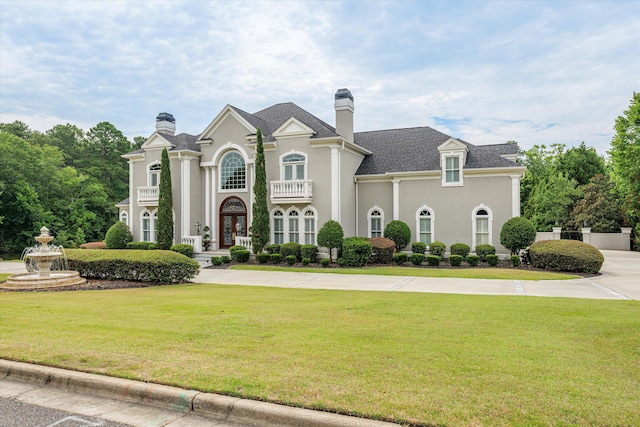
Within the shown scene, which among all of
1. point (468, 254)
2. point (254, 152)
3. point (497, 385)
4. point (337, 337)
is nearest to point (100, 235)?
point (254, 152)

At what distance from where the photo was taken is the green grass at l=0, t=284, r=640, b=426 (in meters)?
4.21

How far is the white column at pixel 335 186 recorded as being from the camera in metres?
23.3

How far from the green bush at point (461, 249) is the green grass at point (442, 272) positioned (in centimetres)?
241

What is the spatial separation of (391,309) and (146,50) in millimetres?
14864

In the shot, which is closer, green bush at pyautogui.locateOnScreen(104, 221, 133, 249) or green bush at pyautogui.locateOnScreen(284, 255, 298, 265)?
green bush at pyautogui.locateOnScreen(284, 255, 298, 265)

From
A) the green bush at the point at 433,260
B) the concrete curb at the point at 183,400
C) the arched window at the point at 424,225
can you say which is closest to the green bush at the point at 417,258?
the green bush at the point at 433,260

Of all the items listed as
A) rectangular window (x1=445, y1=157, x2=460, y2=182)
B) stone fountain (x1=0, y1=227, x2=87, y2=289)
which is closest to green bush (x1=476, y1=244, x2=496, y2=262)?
rectangular window (x1=445, y1=157, x2=460, y2=182)

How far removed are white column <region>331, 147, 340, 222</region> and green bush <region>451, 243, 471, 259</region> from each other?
620cm

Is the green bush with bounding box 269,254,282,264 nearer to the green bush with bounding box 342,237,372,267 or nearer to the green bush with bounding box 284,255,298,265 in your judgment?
the green bush with bounding box 284,255,298,265

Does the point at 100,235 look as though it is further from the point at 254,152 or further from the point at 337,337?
the point at 337,337

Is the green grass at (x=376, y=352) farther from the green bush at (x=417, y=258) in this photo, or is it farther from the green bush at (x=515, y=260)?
the green bush at (x=417, y=258)

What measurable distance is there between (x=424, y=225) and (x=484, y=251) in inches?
140

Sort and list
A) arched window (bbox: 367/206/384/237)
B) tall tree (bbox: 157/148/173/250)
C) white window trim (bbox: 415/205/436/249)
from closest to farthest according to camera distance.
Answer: white window trim (bbox: 415/205/436/249) → tall tree (bbox: 157/148/173/250) → arched window (bbox: 367/206/384/237)

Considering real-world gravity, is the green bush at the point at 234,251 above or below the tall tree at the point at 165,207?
below
